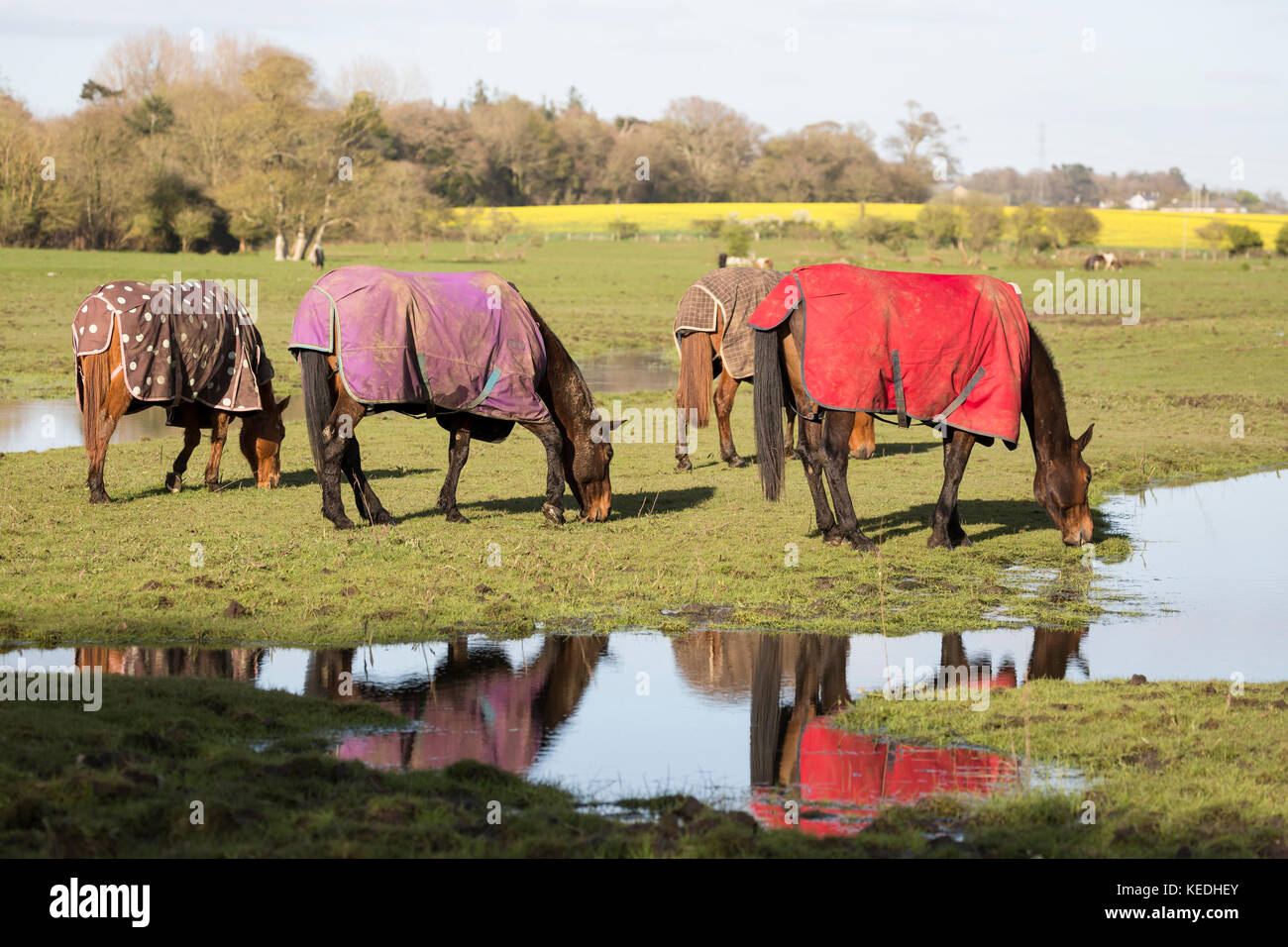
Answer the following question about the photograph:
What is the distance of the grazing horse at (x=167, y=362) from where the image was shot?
12523 millimetres

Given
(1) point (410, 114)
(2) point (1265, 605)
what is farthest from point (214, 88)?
(2) point (1265, 605)

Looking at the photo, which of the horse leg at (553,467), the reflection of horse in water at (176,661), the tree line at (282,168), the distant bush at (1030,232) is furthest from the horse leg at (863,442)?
the distant bush at (1030,232)

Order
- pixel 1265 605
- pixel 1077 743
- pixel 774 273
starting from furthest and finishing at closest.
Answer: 1. pixel 774 273
2. pixel 1265 605
3. pixel 1077 743

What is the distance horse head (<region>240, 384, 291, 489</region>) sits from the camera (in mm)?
13602

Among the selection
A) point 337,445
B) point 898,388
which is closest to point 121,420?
point 337,445

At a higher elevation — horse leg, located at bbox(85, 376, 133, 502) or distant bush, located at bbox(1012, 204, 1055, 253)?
distant bush, located at bbox(1012, 204, 1055, 253)

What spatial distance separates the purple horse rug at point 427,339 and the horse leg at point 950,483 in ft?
11.8

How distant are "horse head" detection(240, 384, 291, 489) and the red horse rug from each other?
562 cm

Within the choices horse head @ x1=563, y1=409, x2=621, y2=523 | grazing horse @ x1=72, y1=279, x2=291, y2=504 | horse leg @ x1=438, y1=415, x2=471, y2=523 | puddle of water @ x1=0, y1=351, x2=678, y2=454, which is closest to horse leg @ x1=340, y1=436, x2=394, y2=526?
horse leg @ x1=438, y1=415, x2=471, y2=523

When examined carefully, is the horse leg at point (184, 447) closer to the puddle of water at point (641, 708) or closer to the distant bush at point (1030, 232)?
the puddle of water at point (641, 708)

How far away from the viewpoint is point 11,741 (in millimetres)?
5660

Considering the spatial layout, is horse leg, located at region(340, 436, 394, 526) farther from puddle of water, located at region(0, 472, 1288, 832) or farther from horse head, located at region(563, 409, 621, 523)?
puddle of water, located at region(0, 472, 1288, 832)
